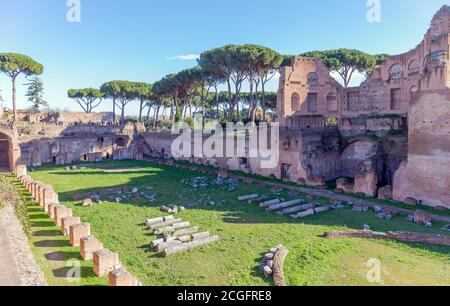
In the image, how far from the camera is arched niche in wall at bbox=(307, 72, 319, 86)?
28.1 metres

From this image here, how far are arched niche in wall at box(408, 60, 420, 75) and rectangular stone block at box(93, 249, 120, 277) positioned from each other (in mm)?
23985

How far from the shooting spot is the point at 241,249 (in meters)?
9.42

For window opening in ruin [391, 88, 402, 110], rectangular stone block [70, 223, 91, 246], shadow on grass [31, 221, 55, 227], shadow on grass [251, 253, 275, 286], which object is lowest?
shadow on grass [251, 253, 275, 286]

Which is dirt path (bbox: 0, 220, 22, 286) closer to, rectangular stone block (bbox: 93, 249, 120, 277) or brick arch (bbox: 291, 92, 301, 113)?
rectangular stone block (bbox: 93, 249, 120, 277)

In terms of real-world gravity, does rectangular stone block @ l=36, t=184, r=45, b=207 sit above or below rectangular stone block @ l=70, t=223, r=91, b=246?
above

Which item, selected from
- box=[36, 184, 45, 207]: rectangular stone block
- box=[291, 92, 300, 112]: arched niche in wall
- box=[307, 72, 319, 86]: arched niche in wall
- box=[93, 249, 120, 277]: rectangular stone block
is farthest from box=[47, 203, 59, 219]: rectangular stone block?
box=[307, 72, 319, 86]: arched niche in wall

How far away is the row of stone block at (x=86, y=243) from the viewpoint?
6852mm

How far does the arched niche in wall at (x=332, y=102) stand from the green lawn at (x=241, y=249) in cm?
1650

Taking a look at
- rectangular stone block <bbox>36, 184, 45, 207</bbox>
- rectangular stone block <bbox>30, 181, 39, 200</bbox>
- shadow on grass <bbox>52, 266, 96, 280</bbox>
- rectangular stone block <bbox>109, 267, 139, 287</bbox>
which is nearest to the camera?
rectangular stone block <bbox>109, 267, 139, 287</bbox>

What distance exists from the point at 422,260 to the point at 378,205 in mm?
5160

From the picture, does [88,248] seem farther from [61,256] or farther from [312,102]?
[312,102]

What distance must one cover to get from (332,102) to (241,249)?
2178 cm

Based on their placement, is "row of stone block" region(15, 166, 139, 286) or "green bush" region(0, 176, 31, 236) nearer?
"row of stone block" region(15, 166, 139, 286)

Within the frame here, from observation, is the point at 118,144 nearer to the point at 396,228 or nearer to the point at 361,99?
the point at 361,99
